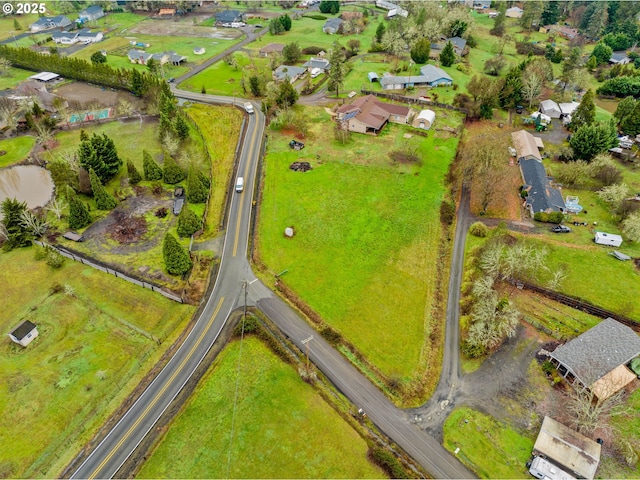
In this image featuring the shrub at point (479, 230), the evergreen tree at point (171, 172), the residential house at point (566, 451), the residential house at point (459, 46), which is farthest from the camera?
the residential house at point (459, 46)

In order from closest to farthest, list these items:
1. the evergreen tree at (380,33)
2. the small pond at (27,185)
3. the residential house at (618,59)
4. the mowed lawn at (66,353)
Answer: the mowed lawn at (66,353) < the small pond at (27,185) < the residential house at (618,59) < the evergreen tree at (380,33)

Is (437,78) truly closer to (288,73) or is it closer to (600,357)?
(288,73)

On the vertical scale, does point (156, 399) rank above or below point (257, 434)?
above

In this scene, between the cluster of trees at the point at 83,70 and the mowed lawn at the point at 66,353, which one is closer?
the mowed lawn at the point at 66,353

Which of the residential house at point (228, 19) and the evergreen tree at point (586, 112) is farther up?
the residential house at point (228, 19)

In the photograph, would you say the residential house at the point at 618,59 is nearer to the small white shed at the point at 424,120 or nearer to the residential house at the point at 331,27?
the small white shed at the point at 424,120

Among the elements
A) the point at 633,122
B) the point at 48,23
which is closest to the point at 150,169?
the point at 633,122

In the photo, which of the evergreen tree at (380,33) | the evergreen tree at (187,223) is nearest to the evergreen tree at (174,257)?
the evergreen tree at (187,223)
